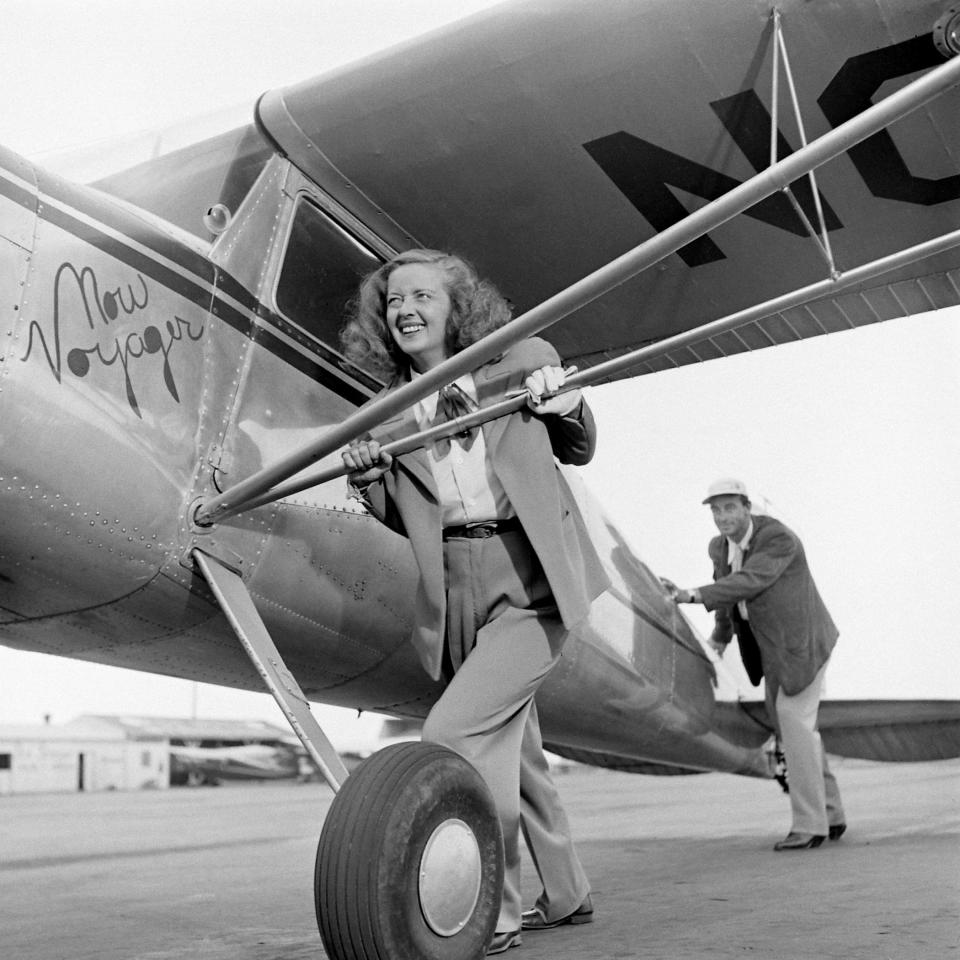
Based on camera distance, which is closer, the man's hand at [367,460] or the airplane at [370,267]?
the airplane at [370,267]

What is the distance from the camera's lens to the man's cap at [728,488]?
19.2 ft

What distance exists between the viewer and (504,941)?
271cm

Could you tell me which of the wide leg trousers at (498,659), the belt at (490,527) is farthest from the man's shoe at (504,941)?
the belt at (490,527)

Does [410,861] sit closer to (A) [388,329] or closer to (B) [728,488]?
(A) [388,329]

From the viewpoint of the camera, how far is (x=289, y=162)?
3.76 m

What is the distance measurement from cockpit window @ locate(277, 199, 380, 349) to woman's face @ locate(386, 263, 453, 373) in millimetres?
661

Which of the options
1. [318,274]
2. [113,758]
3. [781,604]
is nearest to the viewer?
[318,274]

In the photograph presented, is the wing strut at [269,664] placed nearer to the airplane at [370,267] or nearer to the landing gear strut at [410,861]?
the airplane at [370,267]

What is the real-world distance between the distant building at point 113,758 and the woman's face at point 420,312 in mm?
21352

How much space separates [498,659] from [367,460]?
1.82ft

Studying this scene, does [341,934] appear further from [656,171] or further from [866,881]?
[656,171]

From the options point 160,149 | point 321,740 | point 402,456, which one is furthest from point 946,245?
point 160,149

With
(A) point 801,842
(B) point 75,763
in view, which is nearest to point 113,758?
(B) point 75,763

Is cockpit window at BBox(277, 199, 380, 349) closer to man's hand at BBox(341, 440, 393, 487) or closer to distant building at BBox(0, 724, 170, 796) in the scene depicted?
man's hand at BBox(341, 440, 393, 487)
